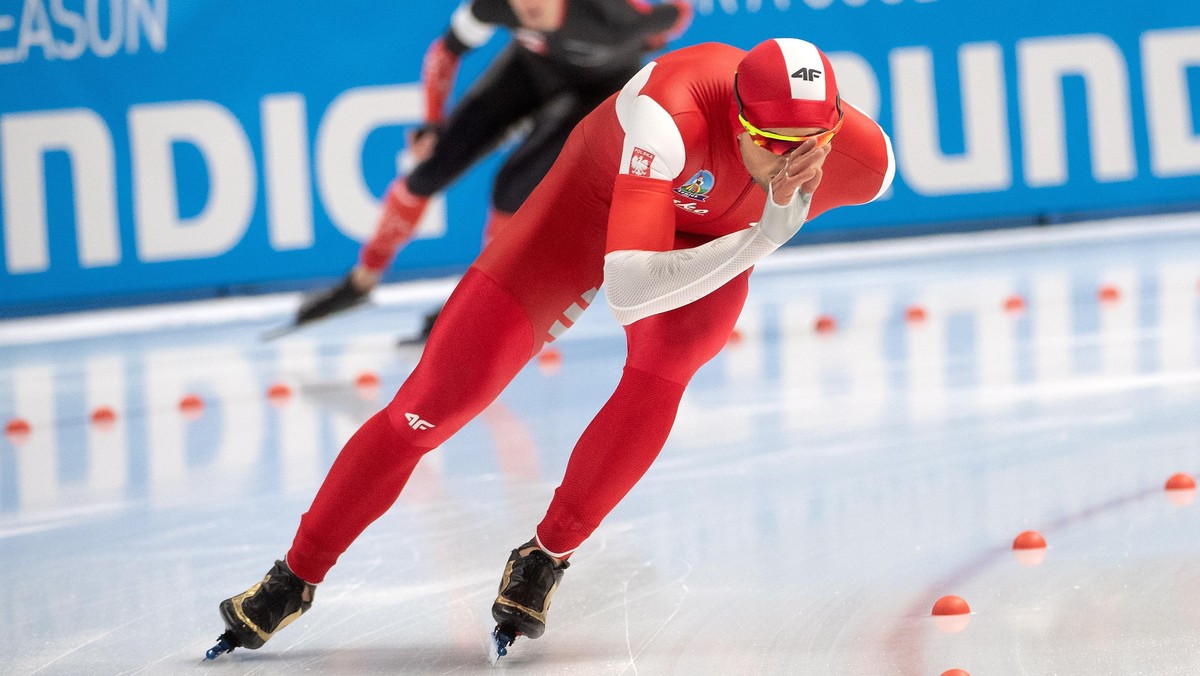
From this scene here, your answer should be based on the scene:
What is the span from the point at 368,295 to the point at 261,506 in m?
2.81

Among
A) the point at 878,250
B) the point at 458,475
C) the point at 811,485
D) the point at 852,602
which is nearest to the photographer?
the point at 852,602

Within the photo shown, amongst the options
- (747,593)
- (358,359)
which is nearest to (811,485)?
(747,593)

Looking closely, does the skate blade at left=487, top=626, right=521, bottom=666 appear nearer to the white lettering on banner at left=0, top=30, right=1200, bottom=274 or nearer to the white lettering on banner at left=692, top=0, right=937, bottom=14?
the white lettering on banner at left=0, top=30, right=1200, bottom=274

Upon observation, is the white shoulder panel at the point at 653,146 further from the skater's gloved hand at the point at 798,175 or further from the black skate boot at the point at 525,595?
the black skate boot at the point at 525,595

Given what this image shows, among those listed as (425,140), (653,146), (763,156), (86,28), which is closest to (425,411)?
(653,146)

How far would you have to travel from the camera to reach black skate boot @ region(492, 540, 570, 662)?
2.18m

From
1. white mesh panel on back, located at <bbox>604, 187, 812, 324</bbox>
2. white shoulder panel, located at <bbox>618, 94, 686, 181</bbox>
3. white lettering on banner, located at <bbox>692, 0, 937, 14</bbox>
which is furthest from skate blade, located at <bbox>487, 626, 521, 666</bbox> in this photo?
white lettering on banner, located at <bbox>692, 0, 937, 14</bbox>

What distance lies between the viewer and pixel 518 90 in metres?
5.67

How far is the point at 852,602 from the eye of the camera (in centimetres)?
235

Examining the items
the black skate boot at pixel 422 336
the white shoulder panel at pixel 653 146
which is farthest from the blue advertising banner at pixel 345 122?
the white shoulder panel at pixel 653 146

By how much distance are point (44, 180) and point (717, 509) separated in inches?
233

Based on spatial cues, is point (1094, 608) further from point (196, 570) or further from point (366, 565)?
point (196, 570)

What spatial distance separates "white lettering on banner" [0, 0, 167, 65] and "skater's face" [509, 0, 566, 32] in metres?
3.27

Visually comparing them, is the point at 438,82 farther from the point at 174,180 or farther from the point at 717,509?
the point at 717,509
